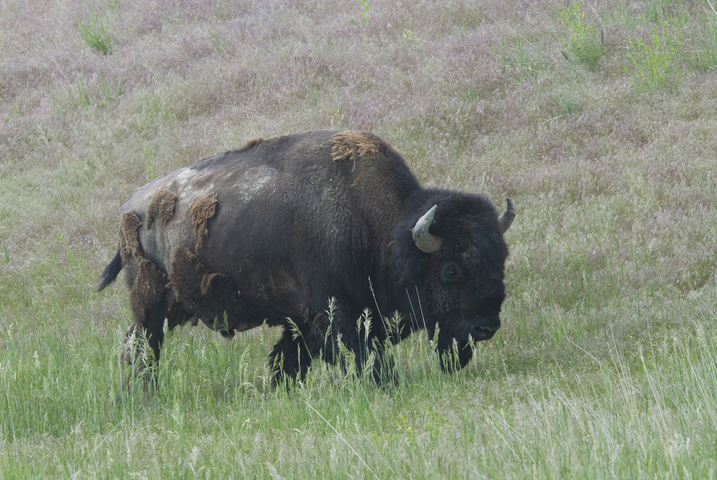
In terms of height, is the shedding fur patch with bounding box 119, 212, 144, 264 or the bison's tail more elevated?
the shedding fur patch with bounding box 119, 212, 144, 264

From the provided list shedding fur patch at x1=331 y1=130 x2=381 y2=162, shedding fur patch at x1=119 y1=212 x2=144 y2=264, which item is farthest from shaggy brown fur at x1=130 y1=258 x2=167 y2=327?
shedding fur patch at x1=331 y1=130 x2=381 y2=162

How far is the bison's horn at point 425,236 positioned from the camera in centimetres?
486

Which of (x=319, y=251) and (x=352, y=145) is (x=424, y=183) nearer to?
(x=352, y=145)

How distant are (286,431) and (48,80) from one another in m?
12.8

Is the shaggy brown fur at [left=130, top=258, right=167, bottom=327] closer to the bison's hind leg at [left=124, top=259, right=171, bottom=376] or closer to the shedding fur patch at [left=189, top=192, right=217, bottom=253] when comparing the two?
the bison's hind leg at [left=124, top=259, right=171, bottom=376]

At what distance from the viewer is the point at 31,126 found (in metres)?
12.4

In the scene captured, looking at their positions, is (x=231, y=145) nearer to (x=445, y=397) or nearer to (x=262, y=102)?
(x=262, y=102)

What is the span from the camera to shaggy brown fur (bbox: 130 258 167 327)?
605 centimetres

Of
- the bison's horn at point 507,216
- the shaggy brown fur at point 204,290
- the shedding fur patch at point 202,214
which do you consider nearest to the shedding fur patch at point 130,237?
the shaggy brown fur at point 204,290

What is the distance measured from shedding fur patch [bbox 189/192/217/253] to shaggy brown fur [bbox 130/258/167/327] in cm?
58

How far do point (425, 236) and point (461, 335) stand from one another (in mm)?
775

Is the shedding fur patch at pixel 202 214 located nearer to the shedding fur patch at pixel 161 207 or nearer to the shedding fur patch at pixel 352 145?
the shedding fur patch at pixel 161 207

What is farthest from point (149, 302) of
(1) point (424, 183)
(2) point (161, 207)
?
(1) point (424, 183)

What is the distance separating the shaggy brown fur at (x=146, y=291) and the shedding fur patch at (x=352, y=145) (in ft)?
6.48
